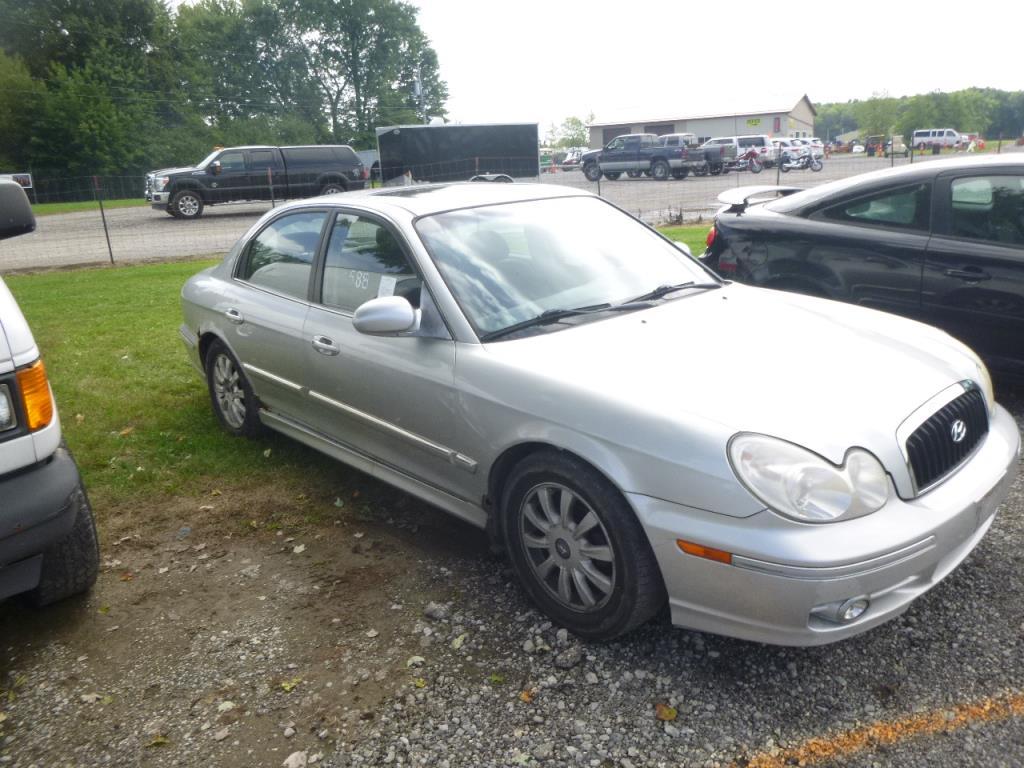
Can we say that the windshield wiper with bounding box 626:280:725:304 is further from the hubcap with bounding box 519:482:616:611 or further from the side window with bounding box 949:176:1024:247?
the side window with bounding box 949:176:1024:247

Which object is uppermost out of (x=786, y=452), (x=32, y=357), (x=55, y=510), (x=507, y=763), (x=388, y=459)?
(x=32, y=357)

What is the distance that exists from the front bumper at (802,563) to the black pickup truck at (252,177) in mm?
23841

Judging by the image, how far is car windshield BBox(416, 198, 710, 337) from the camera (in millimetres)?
3529

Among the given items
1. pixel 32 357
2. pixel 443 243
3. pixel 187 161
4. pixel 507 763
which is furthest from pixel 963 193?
pixel 187 161

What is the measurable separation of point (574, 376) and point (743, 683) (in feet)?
3.78

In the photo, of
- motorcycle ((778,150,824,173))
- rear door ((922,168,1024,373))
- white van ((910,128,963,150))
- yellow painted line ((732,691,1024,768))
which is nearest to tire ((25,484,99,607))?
yellow painted line ((732,691,1024,768))

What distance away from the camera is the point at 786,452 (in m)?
2.57

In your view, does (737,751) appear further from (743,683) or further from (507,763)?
(507,763)

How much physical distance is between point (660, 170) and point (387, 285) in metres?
35.7

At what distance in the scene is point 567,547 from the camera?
9.84 ft

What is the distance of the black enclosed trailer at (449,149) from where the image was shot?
2586 centimetres

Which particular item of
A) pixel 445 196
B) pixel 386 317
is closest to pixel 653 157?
pixel 445 196

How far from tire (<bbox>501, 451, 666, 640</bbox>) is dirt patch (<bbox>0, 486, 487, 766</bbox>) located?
49cm

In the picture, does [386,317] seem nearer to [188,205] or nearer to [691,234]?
[691,234]
